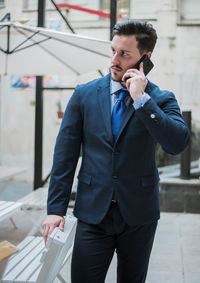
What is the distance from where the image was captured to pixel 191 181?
6254 millimetres

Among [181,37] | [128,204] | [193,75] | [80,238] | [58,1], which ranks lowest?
[80,238]

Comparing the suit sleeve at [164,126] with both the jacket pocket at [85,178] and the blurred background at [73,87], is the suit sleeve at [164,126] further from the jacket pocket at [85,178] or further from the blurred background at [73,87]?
the blurred background at [73,87]

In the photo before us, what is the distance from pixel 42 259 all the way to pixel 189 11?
7080mm

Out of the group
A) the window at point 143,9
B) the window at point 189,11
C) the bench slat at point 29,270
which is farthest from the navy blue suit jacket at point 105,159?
the window at point 189,11

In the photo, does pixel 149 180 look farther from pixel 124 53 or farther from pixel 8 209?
pixel 8 209

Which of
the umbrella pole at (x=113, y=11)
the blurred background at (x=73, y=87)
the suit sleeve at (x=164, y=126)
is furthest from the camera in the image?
the umbrella pole at (x=113, y=11)

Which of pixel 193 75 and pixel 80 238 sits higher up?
pixel 193 75

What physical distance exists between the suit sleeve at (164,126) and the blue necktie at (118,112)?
19 centimetres

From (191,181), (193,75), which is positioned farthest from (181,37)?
(191,181)

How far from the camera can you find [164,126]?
1749 mm

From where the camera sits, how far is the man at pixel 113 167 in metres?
1.90

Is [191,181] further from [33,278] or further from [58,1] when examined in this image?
[58,1]

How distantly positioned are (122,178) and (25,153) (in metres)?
7.90

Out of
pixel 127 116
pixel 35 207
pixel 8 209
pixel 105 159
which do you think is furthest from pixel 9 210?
pixel 127 116
